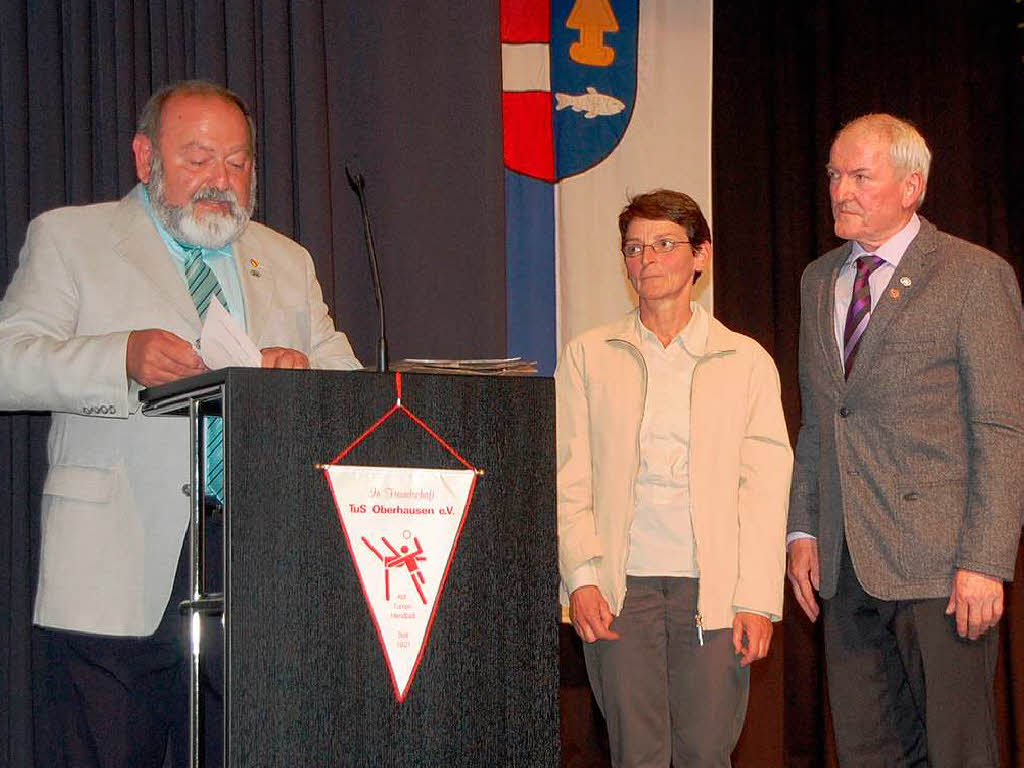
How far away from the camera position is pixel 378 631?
1.82 m

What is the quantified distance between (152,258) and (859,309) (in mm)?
1640

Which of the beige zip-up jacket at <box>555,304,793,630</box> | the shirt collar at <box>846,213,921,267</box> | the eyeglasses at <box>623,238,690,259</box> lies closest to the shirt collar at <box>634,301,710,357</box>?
the beige zip-up jacket at <box>555,304,793,630</box>

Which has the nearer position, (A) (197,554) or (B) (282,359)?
(A) (197,554)

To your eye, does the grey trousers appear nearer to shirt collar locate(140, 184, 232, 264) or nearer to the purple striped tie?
the purple striped tie

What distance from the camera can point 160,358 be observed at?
206 cm

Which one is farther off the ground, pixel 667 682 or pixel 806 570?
pixel 806 570

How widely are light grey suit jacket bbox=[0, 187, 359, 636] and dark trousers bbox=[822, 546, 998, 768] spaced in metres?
1.48

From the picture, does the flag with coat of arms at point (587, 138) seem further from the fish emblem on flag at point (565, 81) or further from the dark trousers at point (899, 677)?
the dark trousers at point (899, 677)

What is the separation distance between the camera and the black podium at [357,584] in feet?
5.74

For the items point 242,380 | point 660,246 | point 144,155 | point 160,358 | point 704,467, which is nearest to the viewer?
point 242,380

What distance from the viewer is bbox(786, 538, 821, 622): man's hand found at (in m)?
2.91

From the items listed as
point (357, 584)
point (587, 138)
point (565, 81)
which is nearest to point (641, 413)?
point (357, 584)

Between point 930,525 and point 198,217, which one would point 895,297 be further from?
point 198,217

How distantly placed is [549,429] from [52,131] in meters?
1.91
